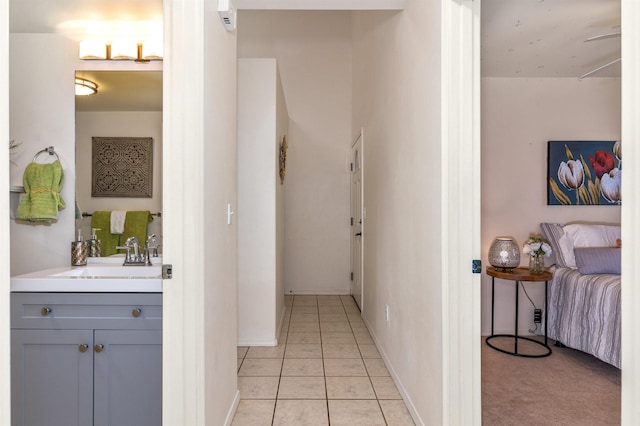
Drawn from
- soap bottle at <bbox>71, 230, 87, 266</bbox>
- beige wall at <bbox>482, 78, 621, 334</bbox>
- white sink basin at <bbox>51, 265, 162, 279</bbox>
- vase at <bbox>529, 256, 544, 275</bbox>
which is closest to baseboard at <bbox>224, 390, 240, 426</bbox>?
white sink basin at <bbox>51, 265, 162, 279</bbox>

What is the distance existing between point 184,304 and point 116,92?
1.51 meters

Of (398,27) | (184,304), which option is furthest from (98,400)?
(398,27)

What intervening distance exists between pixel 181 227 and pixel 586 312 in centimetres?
304

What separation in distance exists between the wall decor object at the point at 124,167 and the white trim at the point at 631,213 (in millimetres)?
2268

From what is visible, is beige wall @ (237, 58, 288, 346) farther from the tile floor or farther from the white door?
the white door

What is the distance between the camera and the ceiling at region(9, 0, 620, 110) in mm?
2105

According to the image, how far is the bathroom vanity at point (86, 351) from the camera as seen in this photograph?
5.04 feet

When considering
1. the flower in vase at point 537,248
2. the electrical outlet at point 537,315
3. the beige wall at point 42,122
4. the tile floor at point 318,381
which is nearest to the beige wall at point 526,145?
the electrical outlet at point 537,315

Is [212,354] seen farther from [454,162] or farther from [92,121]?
[92,121]

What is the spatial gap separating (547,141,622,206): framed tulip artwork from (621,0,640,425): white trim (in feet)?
9.86

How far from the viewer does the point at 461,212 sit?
158 centimetres

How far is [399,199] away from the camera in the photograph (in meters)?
2.36

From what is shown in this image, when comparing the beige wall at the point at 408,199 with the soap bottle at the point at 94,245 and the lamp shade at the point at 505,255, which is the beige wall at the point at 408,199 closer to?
the lamp shade at the point at 505,255
